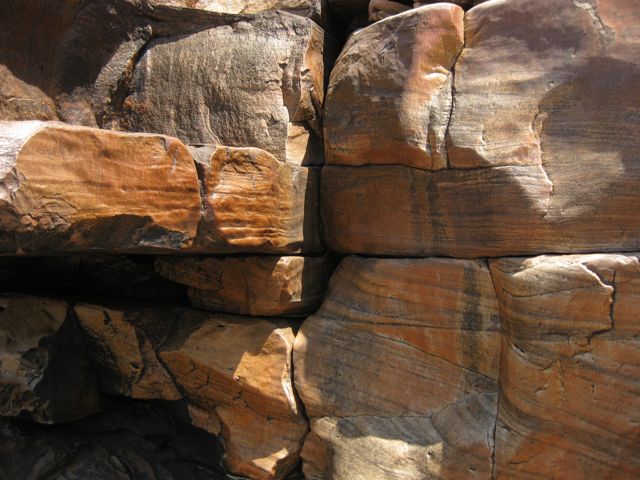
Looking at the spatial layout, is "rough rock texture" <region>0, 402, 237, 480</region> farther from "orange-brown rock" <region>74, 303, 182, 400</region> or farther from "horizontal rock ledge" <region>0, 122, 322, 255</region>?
"horizontal rock ledge" <region>0, 122, 322, 255</region>

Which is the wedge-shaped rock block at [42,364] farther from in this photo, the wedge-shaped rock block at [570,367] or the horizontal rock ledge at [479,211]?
the wedge-shaped rock block at [570,367]

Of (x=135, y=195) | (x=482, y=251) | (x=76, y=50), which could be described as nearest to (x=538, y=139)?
(x=482, y=251)

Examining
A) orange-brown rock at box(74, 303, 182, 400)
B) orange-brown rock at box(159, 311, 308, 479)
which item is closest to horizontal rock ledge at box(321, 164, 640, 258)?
orange-brown rock at box(159, 311, 308, 479)

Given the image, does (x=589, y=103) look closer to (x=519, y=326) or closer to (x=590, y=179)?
(x=590, y=179)

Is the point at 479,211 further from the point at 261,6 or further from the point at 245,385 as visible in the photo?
the point at 261,6

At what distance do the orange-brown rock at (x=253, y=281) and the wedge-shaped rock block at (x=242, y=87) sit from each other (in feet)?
1.69

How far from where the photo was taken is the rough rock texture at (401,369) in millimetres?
2559

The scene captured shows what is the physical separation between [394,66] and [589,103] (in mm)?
793

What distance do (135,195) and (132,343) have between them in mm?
1240

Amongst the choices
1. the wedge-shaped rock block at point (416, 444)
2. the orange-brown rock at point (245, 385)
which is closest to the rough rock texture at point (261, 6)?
the orange-brown rock at point (245, 385)

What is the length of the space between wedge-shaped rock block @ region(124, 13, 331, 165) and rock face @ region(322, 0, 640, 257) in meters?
0.51

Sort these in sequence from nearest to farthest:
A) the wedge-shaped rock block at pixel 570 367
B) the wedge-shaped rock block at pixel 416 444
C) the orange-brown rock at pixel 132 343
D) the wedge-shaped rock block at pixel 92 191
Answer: the wedge-shaped rock block at pixel 92 191 → the wedge-shaped rock block at pixel 570 367 → the wedge-shaped rock block at pixel 416 444 → the orange-brown rock at pixel 132 343

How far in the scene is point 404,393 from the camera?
2.72 m

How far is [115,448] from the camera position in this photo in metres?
3.26
